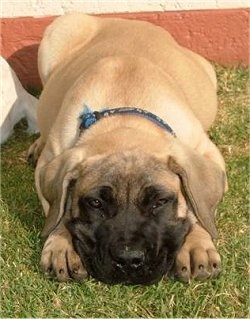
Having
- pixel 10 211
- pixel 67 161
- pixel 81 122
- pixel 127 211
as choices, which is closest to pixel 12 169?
pixel 10 211

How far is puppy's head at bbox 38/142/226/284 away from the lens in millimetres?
3980

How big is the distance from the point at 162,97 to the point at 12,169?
158cm

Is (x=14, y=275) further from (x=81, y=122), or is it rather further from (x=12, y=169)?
(x=12, y=169)

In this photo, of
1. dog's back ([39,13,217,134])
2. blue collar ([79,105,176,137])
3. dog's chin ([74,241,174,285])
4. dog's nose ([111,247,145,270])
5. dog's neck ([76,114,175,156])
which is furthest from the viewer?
dog's back ([39,13,217,134])

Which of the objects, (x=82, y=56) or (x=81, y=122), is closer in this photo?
(x=81, y=122)

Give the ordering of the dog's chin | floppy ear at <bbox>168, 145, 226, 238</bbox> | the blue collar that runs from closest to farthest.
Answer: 1. the dog's chin
2. floppy ear at <bbox>168, 145, 226, 238</bbox>
3. the blue collar

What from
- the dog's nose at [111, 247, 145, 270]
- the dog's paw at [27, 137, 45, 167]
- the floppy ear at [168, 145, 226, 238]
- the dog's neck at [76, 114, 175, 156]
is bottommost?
the dog's paw at [27, 137, 45, 167]

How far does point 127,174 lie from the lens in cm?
406

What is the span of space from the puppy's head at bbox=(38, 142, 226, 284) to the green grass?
151mm

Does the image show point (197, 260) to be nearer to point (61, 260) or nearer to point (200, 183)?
point (200, 183)

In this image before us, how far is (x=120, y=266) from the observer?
3.97 m

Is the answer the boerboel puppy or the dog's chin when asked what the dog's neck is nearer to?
the boerboel puppy

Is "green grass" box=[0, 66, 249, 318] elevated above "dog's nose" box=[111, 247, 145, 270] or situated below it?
below

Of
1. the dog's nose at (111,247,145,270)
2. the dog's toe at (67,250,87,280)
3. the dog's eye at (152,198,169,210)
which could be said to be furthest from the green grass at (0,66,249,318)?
the dog's eye at (152,198,169,210)
